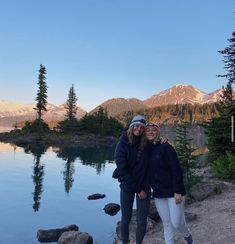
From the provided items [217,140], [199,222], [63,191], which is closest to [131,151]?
[199,222]

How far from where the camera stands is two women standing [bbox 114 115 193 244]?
7902 mm

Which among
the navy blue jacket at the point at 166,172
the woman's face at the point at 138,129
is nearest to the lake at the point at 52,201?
the navy blue jacket at the point at 166,172

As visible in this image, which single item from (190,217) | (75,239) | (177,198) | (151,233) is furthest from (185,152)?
(177,198)

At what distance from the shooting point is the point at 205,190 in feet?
60.4

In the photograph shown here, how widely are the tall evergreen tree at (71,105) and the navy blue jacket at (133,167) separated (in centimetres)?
10035

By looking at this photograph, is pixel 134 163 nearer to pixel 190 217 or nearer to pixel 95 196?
pixel 190 217

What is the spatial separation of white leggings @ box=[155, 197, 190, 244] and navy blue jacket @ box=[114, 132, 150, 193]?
0.53 m

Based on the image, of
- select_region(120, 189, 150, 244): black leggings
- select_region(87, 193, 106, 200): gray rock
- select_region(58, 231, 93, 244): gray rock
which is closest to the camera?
select_region(120, 189, 150, 244): black leggings

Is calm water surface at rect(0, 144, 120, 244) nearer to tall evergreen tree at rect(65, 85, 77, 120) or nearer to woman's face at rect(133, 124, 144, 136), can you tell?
woman's face at rect(133, 124, 144, 136)

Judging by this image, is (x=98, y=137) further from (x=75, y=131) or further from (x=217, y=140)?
(x=217, y=140)

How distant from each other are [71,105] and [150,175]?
105 metres

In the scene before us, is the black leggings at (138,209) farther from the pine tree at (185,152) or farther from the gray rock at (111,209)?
the gray rock at (111,209)

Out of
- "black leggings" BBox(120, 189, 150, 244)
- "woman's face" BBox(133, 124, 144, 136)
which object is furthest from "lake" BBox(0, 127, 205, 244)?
"woman's face" BBox(133, 124, 144, 136)

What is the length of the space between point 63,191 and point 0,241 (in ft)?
41.1
